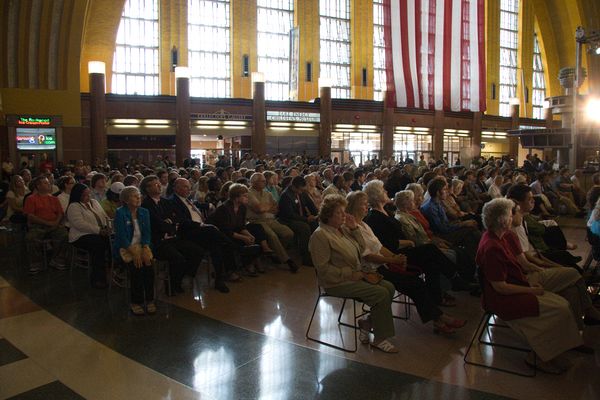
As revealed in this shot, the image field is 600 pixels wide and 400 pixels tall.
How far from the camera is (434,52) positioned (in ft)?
55.7

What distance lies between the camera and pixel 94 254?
659cm

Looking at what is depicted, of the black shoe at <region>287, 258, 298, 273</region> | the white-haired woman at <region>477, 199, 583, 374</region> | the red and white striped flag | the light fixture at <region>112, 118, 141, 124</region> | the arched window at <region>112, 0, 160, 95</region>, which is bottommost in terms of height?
the black shoe at <region>287, 258, 298, 273</region>

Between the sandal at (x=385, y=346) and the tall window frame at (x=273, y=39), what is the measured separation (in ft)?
96.5

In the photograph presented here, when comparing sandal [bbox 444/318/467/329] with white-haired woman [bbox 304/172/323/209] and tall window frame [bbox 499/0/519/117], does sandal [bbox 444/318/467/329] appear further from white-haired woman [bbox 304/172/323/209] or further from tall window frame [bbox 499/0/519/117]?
tall window frame [bbox 499/0/519/117]

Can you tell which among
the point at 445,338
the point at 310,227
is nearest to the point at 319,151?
the point at 310,227

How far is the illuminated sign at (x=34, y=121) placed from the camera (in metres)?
20.1

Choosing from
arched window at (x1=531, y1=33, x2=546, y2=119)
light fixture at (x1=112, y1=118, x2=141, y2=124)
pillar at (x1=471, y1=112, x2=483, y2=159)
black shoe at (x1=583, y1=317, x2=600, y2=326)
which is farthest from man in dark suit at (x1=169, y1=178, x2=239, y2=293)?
arched window at (x1=531, y1=33, x2=546, y2=119)

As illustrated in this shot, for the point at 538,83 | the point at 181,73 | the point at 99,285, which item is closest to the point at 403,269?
the point at 99,285

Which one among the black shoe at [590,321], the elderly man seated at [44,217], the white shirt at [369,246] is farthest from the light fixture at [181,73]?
the black shoe at [590,321]

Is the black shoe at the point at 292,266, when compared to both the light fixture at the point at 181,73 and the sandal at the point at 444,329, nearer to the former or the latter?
the sandal at the point at 444,329

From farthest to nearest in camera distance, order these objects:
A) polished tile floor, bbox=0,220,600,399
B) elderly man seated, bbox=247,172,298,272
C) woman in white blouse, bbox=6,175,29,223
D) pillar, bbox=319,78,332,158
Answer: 1. pillar, bbox=319,78,332,158
2. woman in white blouse, bbox=6,175,29,223
3. elderly man seated, bbox=247,172,298,272
4. polished tile floor, bbox=0,220,600,399

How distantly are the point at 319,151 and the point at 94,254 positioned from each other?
69.6ft

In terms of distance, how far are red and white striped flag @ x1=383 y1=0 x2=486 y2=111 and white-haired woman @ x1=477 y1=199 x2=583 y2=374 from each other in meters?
13.3

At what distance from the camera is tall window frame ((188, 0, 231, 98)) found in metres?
30.5
